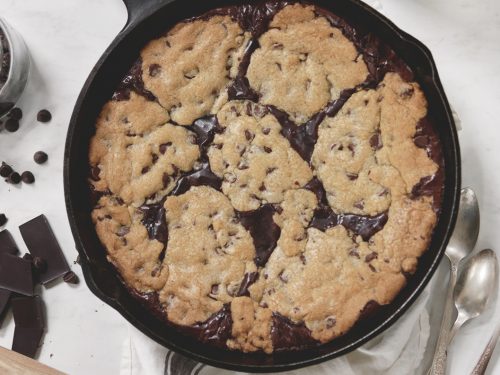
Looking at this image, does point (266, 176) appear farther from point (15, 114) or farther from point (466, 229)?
point (15, 114)

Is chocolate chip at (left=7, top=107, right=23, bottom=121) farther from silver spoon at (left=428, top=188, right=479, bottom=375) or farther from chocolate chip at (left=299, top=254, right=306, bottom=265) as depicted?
silver spoon at (left=428, top=188, right=479, bottom=375)

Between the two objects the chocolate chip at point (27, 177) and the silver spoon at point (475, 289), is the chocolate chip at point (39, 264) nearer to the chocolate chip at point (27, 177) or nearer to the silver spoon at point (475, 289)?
the chocolate chip at point (27, 177)

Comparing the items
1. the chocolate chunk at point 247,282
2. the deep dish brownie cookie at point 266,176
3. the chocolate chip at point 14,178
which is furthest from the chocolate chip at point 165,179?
the chocolate chip at point 14,178

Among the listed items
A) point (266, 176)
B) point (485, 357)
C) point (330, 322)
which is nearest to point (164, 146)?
point (266, 176)

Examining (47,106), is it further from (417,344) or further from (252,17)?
(417,344)

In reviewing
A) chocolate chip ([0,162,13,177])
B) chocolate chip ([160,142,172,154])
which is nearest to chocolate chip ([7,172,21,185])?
chocolate chip ([0,162,13,177])

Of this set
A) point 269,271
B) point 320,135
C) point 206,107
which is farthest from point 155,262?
point 320,135
